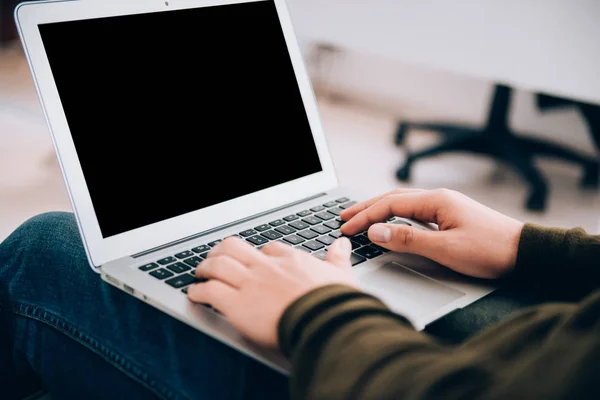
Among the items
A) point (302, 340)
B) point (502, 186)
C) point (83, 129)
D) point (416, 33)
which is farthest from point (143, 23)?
point (502, 186)

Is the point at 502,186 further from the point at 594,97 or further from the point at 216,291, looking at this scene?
the point at 216,291

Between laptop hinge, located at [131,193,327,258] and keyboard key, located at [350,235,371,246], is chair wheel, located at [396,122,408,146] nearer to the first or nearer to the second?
laptop hinge, located at [131,193,327,258]

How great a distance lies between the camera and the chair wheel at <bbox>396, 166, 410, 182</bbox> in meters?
2.09

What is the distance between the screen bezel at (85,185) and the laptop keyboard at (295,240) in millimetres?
38

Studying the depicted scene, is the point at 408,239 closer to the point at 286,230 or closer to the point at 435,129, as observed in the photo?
the point at 286,230

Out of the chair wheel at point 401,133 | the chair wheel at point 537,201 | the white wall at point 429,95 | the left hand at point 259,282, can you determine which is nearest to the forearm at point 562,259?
the left hand at point 259,282

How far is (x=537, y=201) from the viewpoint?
1.94 m

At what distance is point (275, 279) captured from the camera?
500mm

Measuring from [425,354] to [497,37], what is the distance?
1.55m

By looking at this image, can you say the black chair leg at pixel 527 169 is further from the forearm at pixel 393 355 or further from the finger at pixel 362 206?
the forearm at pixel 393 355

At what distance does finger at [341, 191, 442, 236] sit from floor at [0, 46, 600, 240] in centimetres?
86

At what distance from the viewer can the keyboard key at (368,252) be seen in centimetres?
70

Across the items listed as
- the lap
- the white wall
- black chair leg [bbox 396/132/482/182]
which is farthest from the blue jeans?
the white wall

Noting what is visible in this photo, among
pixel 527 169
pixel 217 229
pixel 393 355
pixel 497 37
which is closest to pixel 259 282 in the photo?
pixel 393 355
